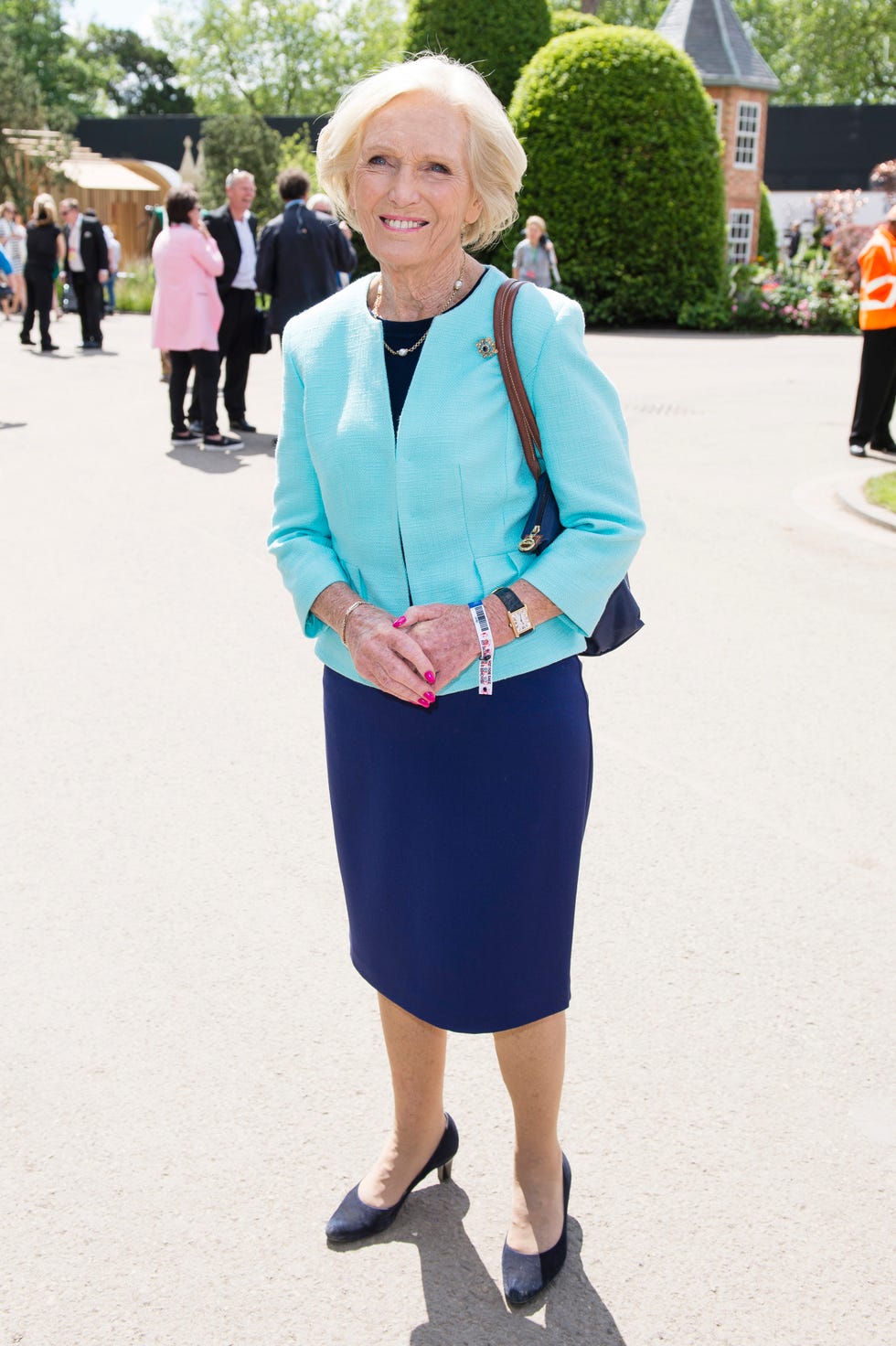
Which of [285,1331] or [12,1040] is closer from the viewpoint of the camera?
[285,1331]

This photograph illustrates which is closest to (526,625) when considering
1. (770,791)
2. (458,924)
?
(458,924)

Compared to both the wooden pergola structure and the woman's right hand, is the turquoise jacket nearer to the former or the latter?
the woman's right hand

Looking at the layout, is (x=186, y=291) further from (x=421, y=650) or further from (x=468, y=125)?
(x=421, y=650)

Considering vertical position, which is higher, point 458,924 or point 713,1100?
point 458,924

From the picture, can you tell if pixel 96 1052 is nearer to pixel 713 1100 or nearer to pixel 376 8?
pixel 713 1100

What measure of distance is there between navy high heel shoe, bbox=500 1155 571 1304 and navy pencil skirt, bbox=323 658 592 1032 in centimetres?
45

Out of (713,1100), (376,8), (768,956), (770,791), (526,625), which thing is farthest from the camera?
(376,8)

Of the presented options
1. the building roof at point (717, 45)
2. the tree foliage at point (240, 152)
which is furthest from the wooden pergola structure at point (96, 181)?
the building roof at point (717, 45)

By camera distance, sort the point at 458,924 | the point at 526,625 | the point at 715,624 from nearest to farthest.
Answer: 1. the point at 526,625
2. the point at 458,924
3. the point at 715,624

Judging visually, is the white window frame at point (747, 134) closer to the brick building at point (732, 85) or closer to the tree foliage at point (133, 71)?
the brick building at point (732, 85)

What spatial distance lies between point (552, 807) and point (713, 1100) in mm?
1048

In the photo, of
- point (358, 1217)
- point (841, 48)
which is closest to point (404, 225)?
point (358, 1217)

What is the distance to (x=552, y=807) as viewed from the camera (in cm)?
224

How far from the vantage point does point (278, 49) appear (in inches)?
2489
